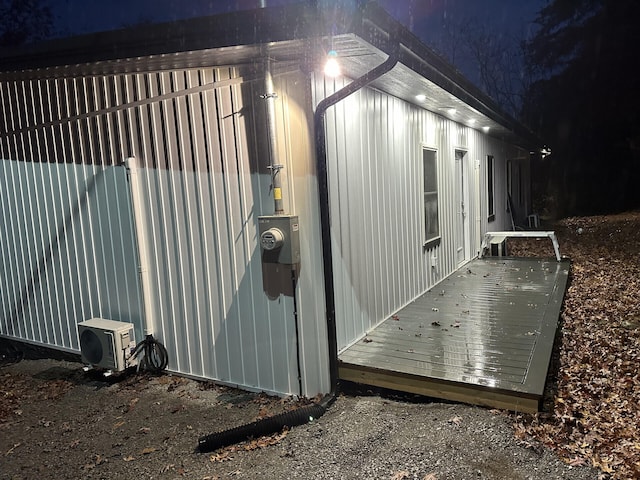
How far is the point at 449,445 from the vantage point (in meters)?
3.14

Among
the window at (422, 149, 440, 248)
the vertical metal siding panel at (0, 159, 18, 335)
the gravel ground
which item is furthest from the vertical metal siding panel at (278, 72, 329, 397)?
the vertical metal siding panel at (0, 159, 18, 335)

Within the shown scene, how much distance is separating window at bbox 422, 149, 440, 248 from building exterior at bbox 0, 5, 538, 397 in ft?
2.03

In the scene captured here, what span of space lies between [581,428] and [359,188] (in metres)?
2.71

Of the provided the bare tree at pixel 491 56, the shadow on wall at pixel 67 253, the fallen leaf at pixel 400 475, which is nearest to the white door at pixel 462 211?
the shadow on wall at pixel 67 253

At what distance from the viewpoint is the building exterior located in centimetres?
382

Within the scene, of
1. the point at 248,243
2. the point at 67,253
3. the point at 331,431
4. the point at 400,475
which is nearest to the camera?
the point at 400,475

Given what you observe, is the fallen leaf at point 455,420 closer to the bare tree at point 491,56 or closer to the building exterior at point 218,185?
the building exterior at point 218,185

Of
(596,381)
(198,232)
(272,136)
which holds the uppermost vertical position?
(272,136)

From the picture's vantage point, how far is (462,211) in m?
8.57

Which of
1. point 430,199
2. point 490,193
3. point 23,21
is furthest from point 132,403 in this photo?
point 23,21

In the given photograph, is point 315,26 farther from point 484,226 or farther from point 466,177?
point 484,226

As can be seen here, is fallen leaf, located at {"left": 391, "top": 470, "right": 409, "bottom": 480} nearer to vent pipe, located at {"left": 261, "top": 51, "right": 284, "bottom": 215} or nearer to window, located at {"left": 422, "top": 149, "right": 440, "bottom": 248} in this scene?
vent pipe, located at {"left": 261, "top": 51, "right": 284, "bottom": 215}

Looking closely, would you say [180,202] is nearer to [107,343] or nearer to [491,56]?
→ [107,343]

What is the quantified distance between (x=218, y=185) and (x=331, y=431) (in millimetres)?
2166
